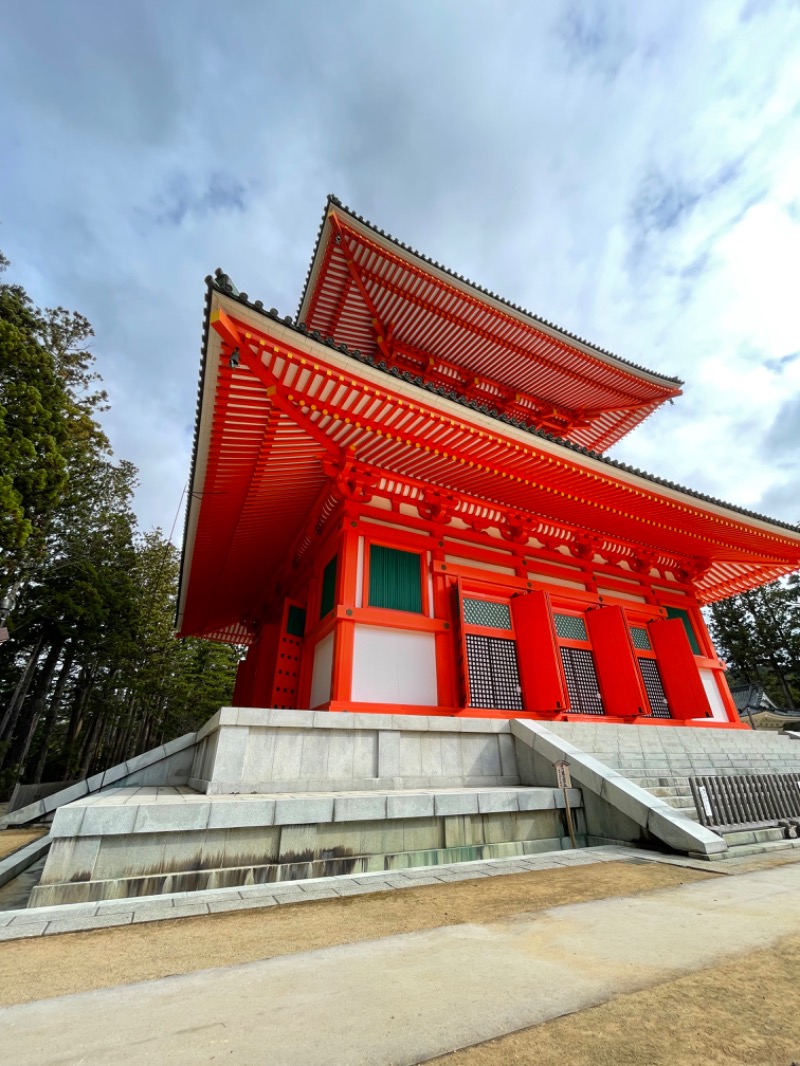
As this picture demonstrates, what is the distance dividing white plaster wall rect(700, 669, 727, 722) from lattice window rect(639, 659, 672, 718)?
2039 mm

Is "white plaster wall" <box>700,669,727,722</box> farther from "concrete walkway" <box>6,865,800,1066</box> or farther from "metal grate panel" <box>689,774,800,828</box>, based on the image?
"concrete walkway" <box>6,865,800,1066</box>

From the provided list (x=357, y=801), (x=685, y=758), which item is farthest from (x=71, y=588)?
(x=685, y=758)

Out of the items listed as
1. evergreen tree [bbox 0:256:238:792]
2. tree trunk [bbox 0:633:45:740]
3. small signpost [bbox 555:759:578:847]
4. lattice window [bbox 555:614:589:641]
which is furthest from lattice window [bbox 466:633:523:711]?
tree trunk [bbox 0:633:45:740]

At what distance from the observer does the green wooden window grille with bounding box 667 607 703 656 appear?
11578mm

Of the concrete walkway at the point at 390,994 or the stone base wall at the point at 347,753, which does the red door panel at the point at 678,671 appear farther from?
the concrete walkway at the point at 390,994

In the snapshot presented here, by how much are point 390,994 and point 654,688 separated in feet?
32.3

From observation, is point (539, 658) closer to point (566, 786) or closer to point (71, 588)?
point (566, 786)

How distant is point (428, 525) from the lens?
898cm

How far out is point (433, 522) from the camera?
29.5 ft

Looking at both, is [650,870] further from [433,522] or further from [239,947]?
[433,522]

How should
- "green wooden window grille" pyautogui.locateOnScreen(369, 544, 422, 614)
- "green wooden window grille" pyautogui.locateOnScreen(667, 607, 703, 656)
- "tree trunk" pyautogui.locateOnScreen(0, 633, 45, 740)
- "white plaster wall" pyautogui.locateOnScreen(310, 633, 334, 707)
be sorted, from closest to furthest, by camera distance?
"white plaster wall" pyautogui.locateOnScreen(310, 633, 334, 707) < "green wooden window grille" pyautogui.locateOnScreen(369, 544, 422, 614) < "green wooden window grille" pyautogui.locateOnScreen(667, 607, 703, 656) < "tree trunk" pyautogui.locateOnScreen(0, 633, 45, 740)

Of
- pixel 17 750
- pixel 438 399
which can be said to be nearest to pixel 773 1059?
pixel 438 399

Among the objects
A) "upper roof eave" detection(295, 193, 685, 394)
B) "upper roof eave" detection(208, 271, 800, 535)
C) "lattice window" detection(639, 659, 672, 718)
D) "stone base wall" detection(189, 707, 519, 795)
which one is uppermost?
"upper roof eave" detection(295, 193, 685, 394)

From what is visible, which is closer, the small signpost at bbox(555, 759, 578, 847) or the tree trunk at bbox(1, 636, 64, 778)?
the small signpost at bbox(555, 759, 578, 847)
